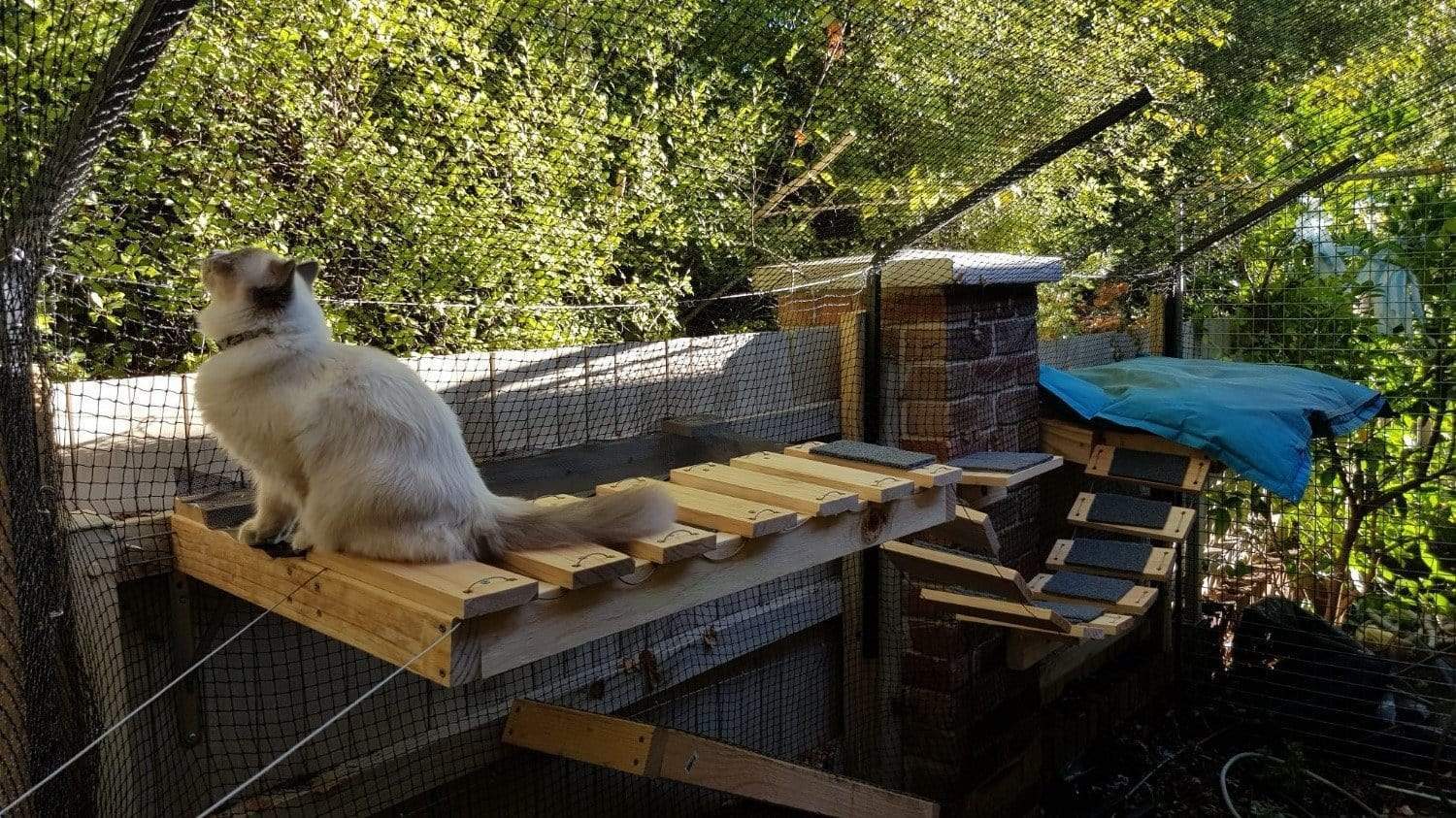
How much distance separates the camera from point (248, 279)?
172 cm

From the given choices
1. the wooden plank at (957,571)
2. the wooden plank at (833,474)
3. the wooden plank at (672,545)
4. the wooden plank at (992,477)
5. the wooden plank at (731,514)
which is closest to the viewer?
the wooden plank at (672,545)

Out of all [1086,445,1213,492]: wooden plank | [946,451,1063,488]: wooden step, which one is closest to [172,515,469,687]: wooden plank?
[946,451,1063,488]: wooden step

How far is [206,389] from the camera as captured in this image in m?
1.69

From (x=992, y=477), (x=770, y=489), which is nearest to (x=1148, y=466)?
(x=992, y=477)

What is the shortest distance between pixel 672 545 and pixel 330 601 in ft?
1.81

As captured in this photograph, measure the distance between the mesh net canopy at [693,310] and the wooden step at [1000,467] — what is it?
10cm

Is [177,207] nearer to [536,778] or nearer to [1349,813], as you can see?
[536,778]

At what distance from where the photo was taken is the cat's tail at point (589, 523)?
1668mm

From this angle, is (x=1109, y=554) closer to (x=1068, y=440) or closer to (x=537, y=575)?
(x=1068, y=440)

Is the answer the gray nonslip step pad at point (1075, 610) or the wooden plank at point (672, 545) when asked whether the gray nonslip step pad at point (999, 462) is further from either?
the wooden plank at point (672, 545)

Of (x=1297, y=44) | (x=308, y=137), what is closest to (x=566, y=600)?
(x=308, y=137)

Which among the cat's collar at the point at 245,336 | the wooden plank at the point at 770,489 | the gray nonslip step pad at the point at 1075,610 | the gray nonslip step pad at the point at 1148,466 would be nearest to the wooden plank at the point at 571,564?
the wooden plank at the point at 770,489

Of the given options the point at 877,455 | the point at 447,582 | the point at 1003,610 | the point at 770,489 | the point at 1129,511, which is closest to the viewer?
the point at 447,582

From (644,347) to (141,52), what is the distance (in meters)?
1.59
